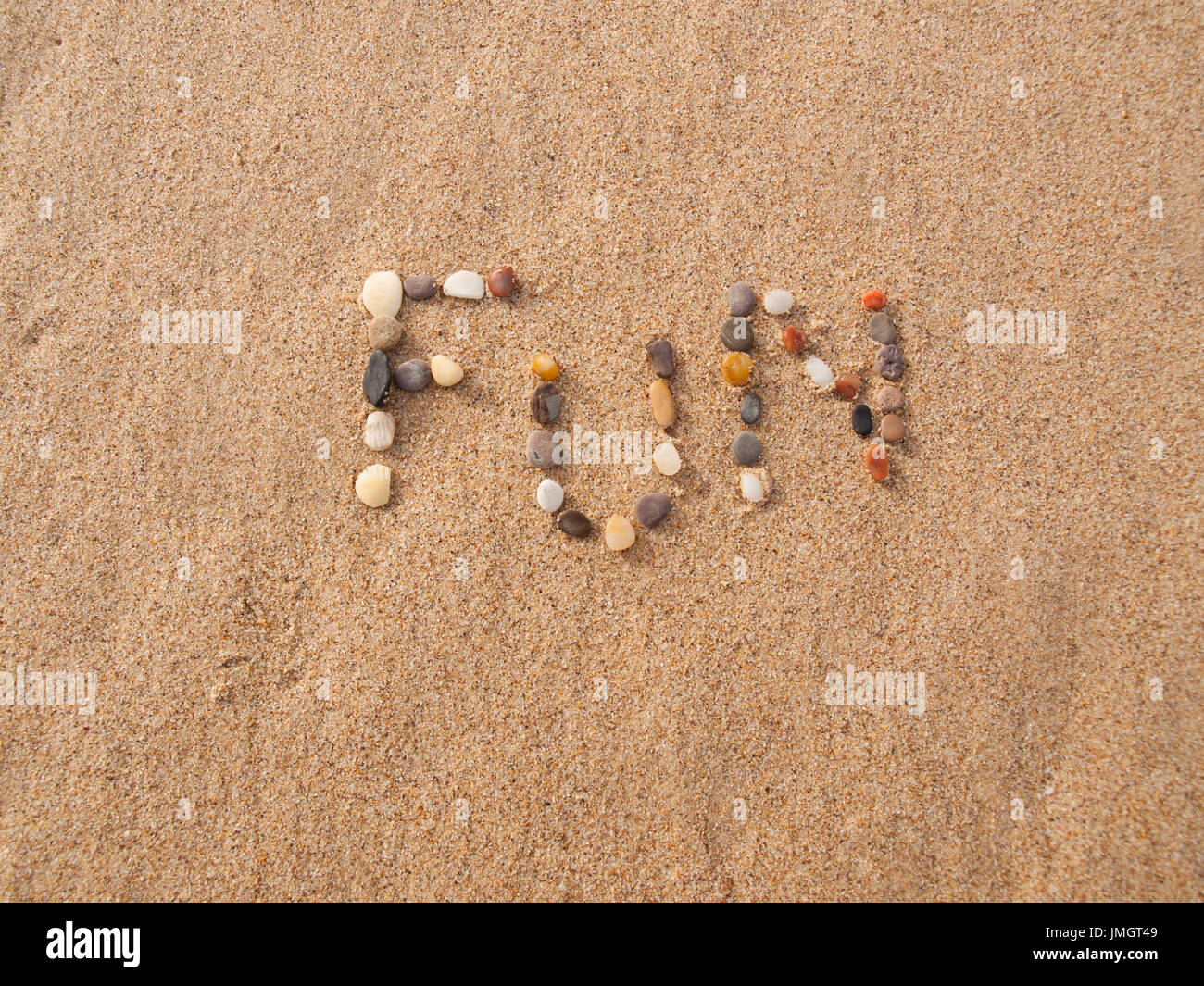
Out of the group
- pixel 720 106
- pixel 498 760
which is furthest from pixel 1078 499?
pixel 498 760

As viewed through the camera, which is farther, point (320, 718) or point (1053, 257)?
point (1053, 257)

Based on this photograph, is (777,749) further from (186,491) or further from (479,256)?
(186,491)

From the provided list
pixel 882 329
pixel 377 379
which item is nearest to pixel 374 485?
pixel 377 379

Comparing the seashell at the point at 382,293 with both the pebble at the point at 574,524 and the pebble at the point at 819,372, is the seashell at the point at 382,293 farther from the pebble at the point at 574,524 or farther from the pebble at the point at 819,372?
the pebble at the point at 819,372

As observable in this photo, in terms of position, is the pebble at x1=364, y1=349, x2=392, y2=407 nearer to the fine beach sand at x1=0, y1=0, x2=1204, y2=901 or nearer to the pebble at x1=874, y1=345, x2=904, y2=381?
the fine beach sand at x1=0, y1=0, x2=1204, y2=901

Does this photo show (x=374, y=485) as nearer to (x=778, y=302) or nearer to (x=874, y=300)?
(x=778, y=302)

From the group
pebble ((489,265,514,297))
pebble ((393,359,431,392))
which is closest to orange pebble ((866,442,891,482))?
pebble ((489,265,514,297))
